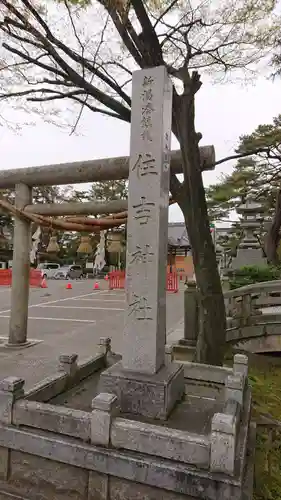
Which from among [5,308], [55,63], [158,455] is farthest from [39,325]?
[158,455]

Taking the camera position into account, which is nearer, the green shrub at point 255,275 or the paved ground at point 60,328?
the paved ground at point 60,328

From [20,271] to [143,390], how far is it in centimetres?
474

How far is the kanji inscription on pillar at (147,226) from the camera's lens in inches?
140

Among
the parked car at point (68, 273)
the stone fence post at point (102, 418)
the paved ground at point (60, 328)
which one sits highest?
the parked car at point (68, 273)

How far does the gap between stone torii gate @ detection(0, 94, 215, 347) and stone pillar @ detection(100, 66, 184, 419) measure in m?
2.81

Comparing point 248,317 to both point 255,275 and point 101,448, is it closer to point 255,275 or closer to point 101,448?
point 255,275

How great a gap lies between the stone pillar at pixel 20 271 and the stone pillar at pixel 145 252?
4.16 meters

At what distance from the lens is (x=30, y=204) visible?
7324mm

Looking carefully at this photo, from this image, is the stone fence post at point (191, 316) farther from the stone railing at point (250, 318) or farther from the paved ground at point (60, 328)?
the paved ground at point (60, 328)

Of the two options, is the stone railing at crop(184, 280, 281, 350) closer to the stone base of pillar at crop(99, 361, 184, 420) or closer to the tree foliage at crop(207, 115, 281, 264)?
the stone base of pillar at crop(99, 361, 184, 420)

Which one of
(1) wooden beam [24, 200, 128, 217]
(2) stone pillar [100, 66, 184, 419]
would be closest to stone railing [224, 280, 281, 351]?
(1) wooden beam [24, 200, 128, 217]

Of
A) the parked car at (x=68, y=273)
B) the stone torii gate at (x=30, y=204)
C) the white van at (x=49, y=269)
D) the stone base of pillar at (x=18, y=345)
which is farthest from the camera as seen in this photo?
the parked car at (x=68, y=273)

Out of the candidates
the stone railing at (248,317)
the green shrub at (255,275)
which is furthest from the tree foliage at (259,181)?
the stone railing at (248,317)

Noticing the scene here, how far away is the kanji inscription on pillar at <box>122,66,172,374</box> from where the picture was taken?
140 inches
